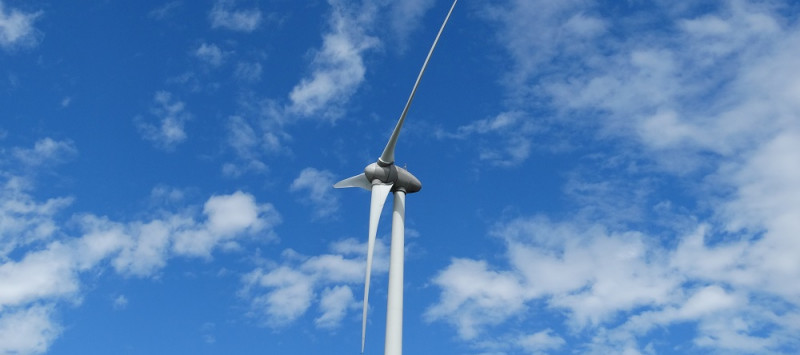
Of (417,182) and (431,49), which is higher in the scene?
(431,49)

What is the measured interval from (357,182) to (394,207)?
2.74 m

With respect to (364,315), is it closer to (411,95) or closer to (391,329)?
(391,329)

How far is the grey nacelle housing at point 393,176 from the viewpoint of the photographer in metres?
40.6

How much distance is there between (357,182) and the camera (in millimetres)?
42312

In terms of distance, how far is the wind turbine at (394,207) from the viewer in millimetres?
35469

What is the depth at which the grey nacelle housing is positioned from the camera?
133 feet

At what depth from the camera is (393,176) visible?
1607 inches

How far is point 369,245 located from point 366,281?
6.51 ft

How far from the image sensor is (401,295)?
120 feet

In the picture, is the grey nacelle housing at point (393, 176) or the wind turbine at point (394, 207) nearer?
the wind turbine at point (394, 207)

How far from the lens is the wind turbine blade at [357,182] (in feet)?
138

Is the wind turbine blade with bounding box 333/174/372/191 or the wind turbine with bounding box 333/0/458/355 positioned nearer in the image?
the wind turbine with bounding box 333/0/458/355

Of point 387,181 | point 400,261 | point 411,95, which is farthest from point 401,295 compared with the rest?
point 411,95

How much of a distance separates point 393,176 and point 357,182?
2463 millimetres
